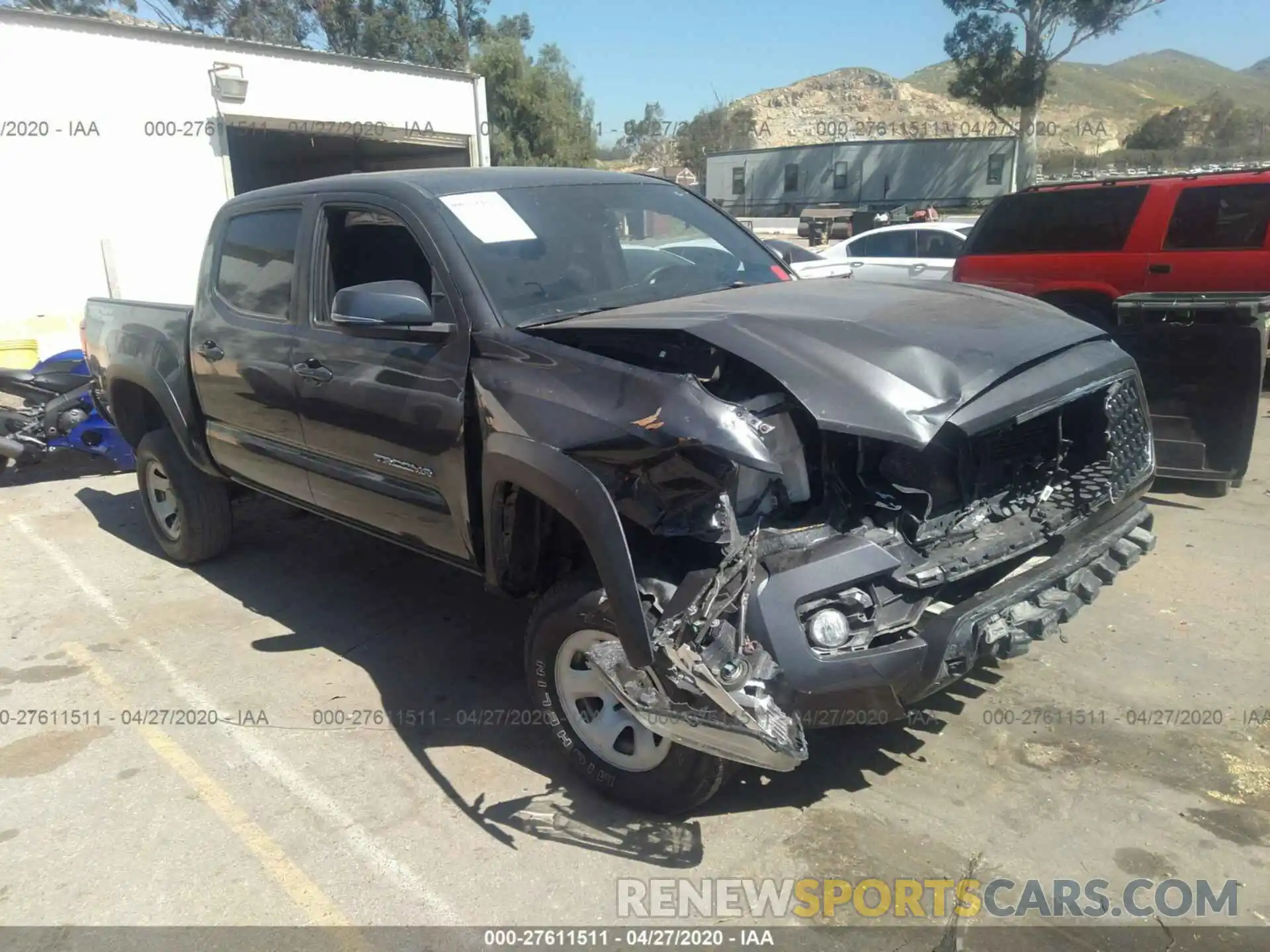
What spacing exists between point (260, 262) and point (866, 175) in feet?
135

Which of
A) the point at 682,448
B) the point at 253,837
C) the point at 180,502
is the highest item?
the point at 682,448

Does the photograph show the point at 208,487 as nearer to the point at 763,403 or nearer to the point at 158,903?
the point at 158,903

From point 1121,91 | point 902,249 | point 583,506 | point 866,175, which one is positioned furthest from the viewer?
point 1121,91

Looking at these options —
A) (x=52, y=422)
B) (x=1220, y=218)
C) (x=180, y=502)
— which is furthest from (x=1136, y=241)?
(x=52, y=422)

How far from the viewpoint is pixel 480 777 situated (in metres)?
3.51

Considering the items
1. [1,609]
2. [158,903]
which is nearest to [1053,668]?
[158,903]

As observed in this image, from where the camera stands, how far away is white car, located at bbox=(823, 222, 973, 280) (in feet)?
42.9

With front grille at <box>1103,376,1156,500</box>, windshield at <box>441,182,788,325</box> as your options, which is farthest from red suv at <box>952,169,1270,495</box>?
windshield at <box>441,182,788,325</box>

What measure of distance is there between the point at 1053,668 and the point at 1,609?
526 centimetres

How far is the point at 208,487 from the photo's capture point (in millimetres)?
5570

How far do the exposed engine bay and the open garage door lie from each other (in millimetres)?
11217

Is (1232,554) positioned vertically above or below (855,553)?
below

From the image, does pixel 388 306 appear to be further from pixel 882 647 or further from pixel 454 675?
pixel 882 647

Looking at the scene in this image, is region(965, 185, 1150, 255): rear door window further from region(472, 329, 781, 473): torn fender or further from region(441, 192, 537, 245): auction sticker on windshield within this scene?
region(472, 329, 781, 473): torn fender
